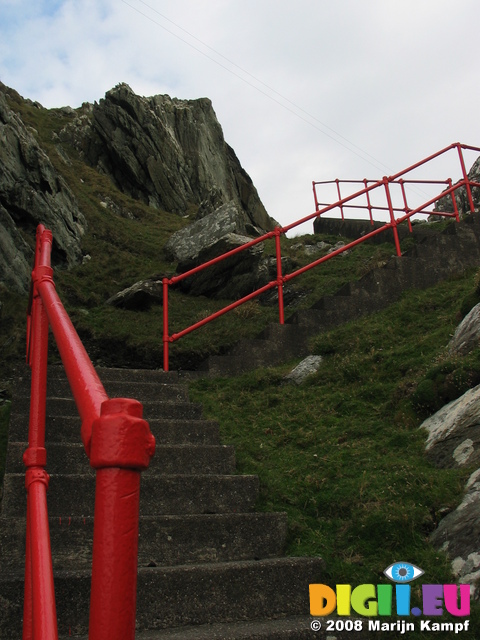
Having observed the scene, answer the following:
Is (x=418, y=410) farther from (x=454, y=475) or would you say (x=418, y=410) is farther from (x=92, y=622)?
(x=92, y=622)

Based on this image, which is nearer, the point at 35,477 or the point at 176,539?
the point at 35,477

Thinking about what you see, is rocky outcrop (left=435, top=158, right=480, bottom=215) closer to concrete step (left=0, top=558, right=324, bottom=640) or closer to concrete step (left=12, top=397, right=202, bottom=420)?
concrete step (left=12, top=397, right=202, bottom=420)

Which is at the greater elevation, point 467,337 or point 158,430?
point 467,337

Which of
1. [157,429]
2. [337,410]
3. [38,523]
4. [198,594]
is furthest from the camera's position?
[337,410]

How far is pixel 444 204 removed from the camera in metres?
15.8

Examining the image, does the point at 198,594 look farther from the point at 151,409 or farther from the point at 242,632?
the point at 151,409

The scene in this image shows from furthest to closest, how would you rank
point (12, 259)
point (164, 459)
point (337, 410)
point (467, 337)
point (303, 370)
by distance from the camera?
1. point (12, 259)
2. point (303, 370)
3. point (337, 410)
4. point (467, 337)
5. point (164, 459)

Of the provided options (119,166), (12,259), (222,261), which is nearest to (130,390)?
(12,259)

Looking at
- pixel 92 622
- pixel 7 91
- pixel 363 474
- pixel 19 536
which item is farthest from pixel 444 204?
pixel 7 91

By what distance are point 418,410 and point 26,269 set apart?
282 inches

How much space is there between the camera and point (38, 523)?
165 centimetres

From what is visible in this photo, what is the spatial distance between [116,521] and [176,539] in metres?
2.25

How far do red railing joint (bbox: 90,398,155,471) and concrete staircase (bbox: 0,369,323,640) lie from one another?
68.4 inches

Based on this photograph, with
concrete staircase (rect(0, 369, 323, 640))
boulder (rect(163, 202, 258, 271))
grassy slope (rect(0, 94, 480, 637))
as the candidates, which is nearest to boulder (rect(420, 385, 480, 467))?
grassy slope (rect(0, 94, 480, 637))
